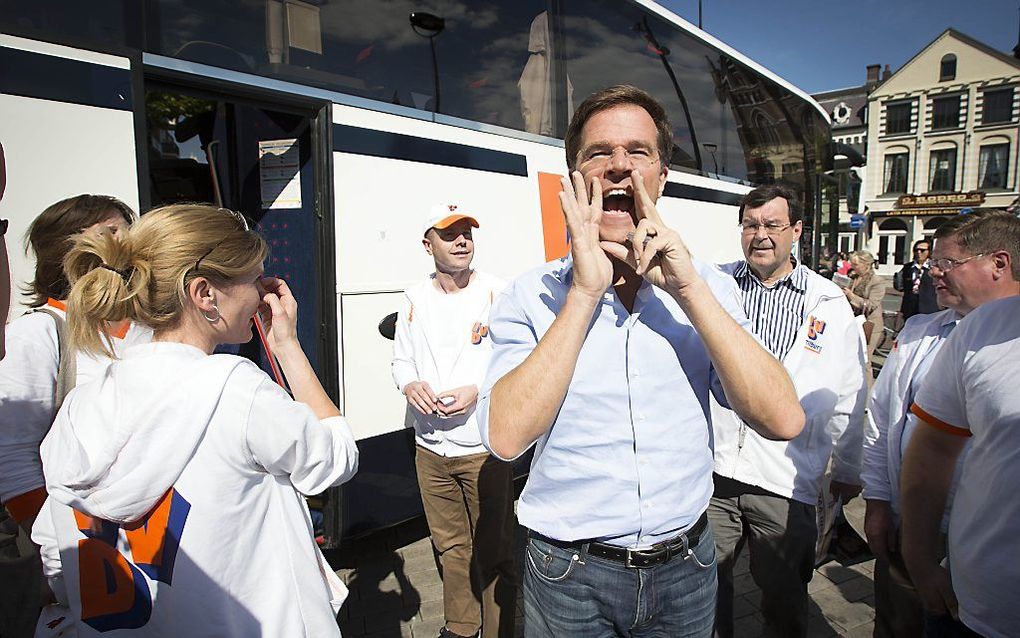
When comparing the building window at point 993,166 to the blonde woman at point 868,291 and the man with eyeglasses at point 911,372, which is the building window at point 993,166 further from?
the man with eyeglasses at point 911,372

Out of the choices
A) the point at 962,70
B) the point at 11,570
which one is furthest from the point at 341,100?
the point at 962,70

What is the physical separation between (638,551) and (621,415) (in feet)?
1.14

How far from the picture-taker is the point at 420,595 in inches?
140

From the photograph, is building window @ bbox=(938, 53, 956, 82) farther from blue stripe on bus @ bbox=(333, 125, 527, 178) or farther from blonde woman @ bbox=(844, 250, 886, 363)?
blue stripe on bus @ bbox=(333, 125, 527, 178)

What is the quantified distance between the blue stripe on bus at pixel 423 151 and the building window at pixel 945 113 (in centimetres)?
4711

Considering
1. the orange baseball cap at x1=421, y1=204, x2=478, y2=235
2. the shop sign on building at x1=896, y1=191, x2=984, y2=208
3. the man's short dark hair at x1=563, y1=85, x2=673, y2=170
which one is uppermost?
the shop sign on building at x1=896, y1=191, x2=984, y2=208

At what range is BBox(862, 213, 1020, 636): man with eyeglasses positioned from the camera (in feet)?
7.36

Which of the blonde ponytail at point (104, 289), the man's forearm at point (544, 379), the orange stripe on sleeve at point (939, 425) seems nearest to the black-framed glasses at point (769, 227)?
the orange stripe on sleeve at point (939, 425)

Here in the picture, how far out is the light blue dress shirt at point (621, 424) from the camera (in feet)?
4.92

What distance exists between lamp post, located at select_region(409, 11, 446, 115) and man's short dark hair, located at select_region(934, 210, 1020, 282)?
2.90 meters

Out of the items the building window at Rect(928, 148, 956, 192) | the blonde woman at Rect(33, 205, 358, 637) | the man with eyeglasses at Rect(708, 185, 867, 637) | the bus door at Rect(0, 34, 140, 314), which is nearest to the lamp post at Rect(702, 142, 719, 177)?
the man with eyeglasses at Rect(708, 185, 867, 637)

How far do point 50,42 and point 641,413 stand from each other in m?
2.69

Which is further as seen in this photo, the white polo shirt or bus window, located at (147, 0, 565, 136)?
bus window, located at (147, 0, 565, 136)

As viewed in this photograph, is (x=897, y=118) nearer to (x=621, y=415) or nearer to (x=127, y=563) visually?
(x=621, y=415)
